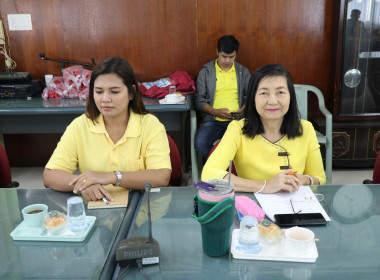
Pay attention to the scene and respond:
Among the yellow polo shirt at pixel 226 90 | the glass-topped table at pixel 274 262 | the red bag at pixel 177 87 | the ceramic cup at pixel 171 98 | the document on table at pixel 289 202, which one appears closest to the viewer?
the glass-topped table at pixel 274 262

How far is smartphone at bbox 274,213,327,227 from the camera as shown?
4.14ft

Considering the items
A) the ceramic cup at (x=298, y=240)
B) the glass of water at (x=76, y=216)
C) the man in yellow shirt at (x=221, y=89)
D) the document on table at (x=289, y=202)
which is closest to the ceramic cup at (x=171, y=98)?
the man in yellow shirt at (x=221, y=89)

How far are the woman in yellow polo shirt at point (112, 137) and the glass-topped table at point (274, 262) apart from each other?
1.01 ft

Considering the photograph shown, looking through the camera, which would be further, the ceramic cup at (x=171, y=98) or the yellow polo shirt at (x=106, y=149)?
the ceramic cup at (x=171, y=98)

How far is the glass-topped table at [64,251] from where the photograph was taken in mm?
1052

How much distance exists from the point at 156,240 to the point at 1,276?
433 millimetres

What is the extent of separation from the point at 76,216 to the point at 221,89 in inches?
91.9

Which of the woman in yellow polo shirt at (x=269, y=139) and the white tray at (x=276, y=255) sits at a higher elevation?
the woman in yellow polo shirt at (x=269, y=139)

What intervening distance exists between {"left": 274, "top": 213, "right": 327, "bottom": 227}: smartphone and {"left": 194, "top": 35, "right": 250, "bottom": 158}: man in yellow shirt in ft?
6.46

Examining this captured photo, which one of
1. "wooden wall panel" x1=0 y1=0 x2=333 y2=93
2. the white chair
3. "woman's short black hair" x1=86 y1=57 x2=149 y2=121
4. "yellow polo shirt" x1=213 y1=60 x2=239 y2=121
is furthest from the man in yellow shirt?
"woman's short black hair" x1=86 y1=57 x2=149 y2=121

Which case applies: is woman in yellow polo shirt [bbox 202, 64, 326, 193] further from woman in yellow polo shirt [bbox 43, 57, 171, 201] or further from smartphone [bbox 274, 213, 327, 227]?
smartphone [bbox 274, 213, 327, 227]

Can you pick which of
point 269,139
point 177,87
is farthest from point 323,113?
point 269,139

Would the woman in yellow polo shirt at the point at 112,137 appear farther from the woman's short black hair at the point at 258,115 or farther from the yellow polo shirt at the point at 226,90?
the yellow polo shirt at the point at 226,90

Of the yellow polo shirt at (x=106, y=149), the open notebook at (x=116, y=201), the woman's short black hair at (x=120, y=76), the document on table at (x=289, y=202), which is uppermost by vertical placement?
the woman's short black hair at (x=120, y=76)
